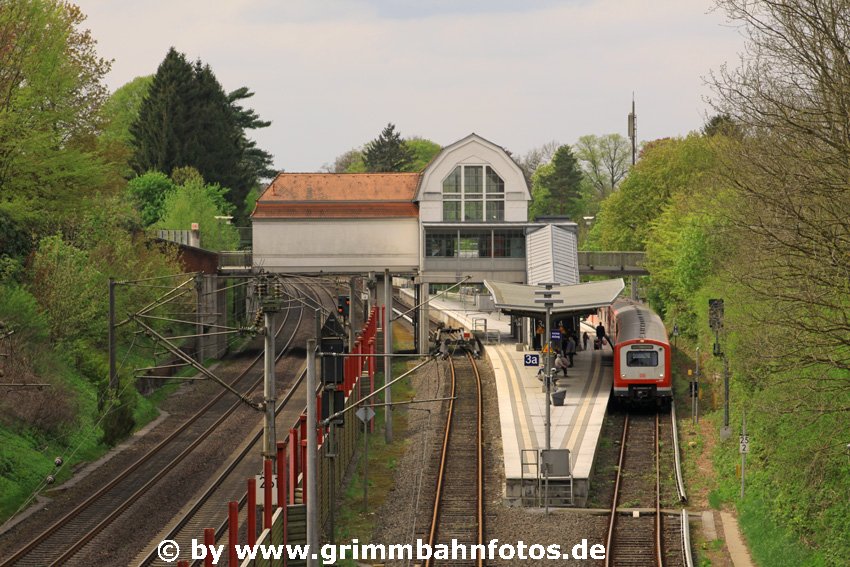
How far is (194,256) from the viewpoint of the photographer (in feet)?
201

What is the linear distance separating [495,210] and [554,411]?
22.2m

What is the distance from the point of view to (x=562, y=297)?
1997 inches

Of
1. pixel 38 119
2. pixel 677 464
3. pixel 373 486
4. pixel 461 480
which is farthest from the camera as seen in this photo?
pixel 38 119

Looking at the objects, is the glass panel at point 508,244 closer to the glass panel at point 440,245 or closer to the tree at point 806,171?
the glass panel at point 440,245

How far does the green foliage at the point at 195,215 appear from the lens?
74.2 meters

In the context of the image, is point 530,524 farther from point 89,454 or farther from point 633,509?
point 89,454

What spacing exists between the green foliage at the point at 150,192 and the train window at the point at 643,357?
46.8 m

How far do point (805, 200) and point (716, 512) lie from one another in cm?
1058

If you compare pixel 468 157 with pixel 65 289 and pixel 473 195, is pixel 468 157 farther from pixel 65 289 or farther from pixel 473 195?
pixel 65 289

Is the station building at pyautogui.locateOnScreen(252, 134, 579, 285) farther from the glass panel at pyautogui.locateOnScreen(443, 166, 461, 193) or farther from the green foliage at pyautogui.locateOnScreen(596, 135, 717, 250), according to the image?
the green foliage at pyautogui.locateOnScreen(596, 135, 717, 250)

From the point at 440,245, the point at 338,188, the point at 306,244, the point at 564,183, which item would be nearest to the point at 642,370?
the point at 440,245

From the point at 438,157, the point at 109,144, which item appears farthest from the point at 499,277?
the point at 109,144

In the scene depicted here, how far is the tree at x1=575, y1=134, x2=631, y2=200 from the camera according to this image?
131 metres

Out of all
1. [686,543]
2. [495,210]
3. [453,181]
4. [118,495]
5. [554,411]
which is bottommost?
[686,543]
